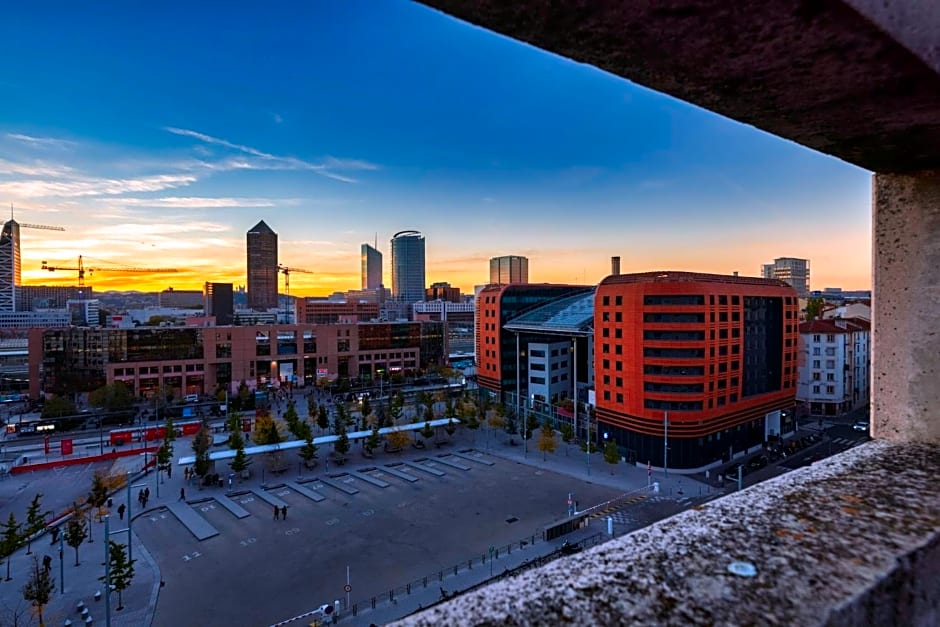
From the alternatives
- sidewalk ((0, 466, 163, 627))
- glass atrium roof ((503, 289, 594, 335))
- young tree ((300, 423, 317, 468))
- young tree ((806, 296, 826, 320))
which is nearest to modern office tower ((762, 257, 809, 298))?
young tree ((806, 296, 826, 320))

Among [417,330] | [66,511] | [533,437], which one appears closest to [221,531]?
[66,511]

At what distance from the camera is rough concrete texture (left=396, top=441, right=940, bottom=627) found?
1321mm

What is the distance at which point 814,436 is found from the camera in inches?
1347

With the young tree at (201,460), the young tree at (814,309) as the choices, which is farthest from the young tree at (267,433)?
the young tree at (814,309)

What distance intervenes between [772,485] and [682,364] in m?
27.3

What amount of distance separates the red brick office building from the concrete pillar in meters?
25.8

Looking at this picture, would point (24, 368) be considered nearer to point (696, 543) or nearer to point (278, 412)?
point (278, 412)

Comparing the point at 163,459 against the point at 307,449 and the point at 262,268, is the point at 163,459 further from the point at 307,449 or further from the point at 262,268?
the point at 262,268

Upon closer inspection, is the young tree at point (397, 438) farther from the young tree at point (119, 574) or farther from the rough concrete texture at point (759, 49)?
the rough concrete texture at point (759, 49)

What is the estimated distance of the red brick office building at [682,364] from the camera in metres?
27.3

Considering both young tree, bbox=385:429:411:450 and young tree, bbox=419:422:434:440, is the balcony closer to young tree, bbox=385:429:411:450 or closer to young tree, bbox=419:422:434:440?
young tree, bbox=385:429:411:450

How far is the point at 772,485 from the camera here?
2164 mm

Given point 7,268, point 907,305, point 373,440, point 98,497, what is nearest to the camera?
point 907,305

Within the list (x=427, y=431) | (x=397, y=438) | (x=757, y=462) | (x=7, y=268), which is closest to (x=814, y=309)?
(x=757, y=462)
